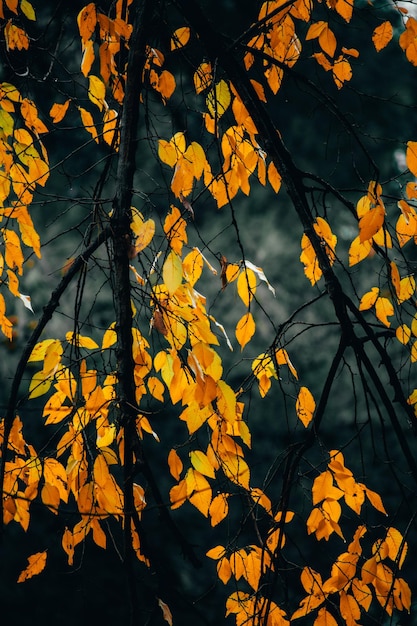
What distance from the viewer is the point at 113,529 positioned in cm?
305

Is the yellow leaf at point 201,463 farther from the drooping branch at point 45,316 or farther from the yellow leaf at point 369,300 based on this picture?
the yellow leaf at point 369,300

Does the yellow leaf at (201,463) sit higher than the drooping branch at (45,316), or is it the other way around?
the drooping branch at (45,316)

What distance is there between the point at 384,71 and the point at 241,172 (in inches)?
101

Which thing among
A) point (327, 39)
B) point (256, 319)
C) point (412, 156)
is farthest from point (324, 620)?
point (256, 319)

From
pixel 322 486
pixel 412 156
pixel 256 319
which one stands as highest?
pixel 256 319

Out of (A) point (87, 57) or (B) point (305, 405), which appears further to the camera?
(B) point (305, 405)

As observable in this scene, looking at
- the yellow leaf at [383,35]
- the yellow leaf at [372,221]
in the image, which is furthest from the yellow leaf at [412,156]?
the yellow leaf at [383,35]

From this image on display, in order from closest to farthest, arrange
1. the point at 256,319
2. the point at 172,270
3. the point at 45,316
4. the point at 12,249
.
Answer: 1. the point at 172,270
2. the point at 45,316
3. the point at 12,249
4. the point at 256,319

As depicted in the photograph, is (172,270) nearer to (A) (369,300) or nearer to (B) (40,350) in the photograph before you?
(B) (40,350)

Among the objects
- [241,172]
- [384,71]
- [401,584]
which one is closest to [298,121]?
[384,71]

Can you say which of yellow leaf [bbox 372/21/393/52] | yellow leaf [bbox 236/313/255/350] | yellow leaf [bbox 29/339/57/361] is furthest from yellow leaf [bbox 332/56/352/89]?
yellow leaf [bbox 29/339/57/361]

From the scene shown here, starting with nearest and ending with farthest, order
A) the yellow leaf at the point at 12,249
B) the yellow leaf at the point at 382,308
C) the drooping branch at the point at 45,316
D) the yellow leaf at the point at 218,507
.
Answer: the drooping branch at the point at 45,316
the yellow leaf at the point at 218,507
the yellow leaf at the point at 382,308
the yellow leaf at the point at 12,249

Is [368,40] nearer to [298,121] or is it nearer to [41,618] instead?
[298,121]

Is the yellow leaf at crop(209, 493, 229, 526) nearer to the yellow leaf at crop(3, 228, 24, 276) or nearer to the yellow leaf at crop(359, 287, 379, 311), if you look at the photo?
the yellow leaf at crop(359, 287, 379, 311)
